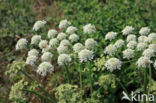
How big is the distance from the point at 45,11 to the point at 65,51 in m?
3.42

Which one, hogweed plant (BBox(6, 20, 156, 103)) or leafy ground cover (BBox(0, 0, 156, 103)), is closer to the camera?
hogweed plant (BBox(6, 20, 156, 103))

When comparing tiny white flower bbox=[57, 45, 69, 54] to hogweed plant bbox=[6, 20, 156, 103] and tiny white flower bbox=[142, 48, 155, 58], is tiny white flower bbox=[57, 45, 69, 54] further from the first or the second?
tiny white flower bbox=[142, 48, 155, 58]

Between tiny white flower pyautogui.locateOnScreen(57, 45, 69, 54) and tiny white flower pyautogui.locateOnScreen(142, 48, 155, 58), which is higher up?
tiny white flower pyautogui.locateOnScreen(57, 45, 69, 54)

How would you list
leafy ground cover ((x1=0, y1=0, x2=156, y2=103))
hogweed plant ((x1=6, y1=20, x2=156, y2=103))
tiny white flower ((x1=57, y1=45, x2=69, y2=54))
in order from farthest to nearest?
tiny white flower ((x1=57, y1=45, x2=69, y2=54)) < leafy ground cover ((x1=0, y1=0, x2=156, y2=103)) < hogweed plant ((x1=6, y1=20, x2=156, y2=103))

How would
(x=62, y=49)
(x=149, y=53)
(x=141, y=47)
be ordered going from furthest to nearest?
(x=62, y=49) < (x=141, y=47) < (x=149, y=53)

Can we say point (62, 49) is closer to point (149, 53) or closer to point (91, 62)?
point (91, 62)

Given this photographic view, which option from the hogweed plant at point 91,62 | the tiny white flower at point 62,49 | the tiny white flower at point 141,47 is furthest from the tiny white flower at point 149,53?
the tiny white flower at point 62,49

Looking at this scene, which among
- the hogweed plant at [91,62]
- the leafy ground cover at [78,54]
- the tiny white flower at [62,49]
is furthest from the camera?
the tiny white flower at [62,49]

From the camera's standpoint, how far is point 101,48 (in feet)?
13.9

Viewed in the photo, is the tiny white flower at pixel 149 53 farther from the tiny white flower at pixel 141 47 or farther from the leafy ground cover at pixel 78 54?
the tiny white flower at pixel 141 47

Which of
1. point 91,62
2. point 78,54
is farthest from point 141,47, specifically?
point 78,54

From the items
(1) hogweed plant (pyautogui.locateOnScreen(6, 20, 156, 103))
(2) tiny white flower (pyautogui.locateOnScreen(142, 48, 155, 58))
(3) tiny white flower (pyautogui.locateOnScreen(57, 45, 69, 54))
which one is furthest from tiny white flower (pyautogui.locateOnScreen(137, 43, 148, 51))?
(3) tiny white flower (pyautogui.locateOnScreen(57, 45, 69, 54))

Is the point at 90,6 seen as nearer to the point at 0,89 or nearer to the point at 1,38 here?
the point at 1,38

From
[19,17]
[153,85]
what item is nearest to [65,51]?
[153,85]
